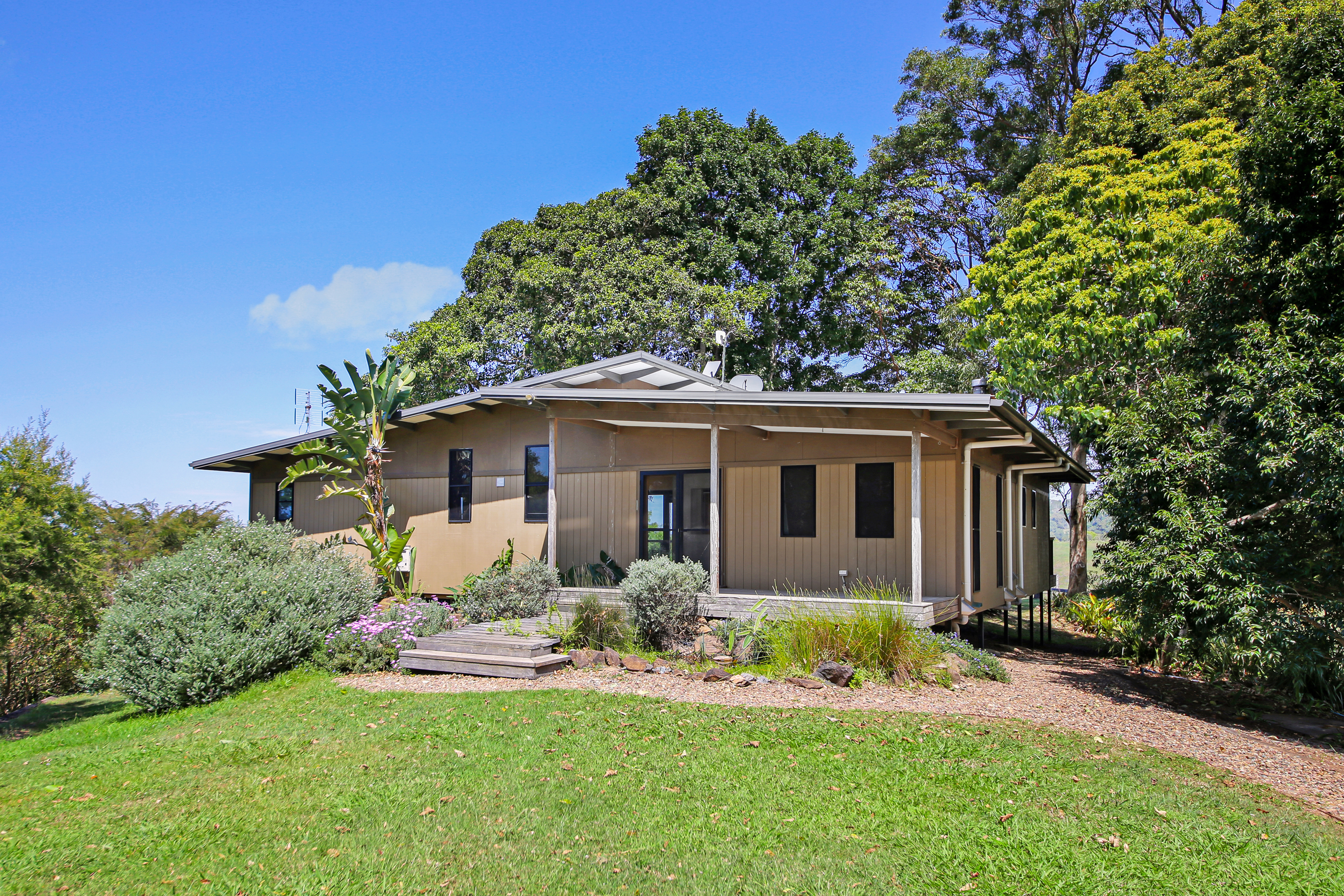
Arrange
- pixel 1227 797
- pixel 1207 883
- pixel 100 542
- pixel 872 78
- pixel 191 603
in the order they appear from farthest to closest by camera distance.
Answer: pixel 872 78 < pixel 100 542 < pixel 191 603 < pixel 1227 797 < pixel 1207 883

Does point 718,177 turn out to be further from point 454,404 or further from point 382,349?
point 454,404

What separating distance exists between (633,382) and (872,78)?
17.5 metres

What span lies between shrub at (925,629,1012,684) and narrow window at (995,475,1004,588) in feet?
14.7

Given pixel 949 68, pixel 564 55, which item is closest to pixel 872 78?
pixel 949 68

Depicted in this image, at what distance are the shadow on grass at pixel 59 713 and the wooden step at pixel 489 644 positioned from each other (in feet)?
12.6

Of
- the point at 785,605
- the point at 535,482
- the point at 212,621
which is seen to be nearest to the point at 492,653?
the point at 212,621

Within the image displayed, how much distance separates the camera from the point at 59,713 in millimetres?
12508

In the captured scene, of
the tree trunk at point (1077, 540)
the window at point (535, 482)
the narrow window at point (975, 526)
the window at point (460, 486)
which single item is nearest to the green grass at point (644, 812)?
the narrow window at point (975, 526)

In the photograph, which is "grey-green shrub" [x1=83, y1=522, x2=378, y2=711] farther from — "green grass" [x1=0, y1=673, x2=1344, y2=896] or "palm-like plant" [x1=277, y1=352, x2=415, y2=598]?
"palm-like plant" [x1=277, y1=352, x2=415, y2=598]

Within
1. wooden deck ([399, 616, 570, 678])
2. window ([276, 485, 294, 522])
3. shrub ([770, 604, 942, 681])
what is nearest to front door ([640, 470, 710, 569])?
wooden deck ([399, 616, 570, 678])

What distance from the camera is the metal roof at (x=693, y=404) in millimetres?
10203

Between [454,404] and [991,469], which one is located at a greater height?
[454,404]

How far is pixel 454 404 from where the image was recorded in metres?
14.4

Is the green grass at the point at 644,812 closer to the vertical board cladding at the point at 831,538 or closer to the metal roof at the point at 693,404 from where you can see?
the metal roof at the point at 693,404
